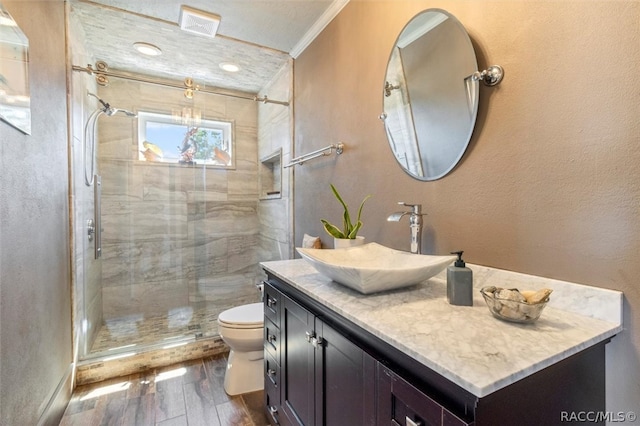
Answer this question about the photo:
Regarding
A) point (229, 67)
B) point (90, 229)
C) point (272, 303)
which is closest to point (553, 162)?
point (272, 303)

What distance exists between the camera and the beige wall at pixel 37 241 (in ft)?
3.59

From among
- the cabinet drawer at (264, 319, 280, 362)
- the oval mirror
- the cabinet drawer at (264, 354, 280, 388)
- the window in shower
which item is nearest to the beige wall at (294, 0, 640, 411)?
the oval mirror

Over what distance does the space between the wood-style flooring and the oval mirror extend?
160 cm

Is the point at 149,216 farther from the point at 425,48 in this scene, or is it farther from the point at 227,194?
the point at 425,48

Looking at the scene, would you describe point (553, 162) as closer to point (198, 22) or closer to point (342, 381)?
point (342, 381)

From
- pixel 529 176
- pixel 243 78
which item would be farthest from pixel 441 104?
pixel 243 78

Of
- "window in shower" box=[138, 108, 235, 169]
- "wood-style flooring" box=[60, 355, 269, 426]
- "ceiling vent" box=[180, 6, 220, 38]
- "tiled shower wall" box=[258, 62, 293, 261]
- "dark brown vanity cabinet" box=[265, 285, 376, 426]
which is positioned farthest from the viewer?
"window in shower" box=[138, 108, 235, 169]

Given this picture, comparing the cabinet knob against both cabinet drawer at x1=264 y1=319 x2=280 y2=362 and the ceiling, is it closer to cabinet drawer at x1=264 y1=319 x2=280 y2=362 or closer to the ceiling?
cabinet drawer at x1=264 y1=319 x2=280 y2=362

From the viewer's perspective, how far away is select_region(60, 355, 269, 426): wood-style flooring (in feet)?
5.16

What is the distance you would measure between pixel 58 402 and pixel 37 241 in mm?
918

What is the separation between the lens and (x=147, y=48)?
2.33m

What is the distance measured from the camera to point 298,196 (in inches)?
95.7

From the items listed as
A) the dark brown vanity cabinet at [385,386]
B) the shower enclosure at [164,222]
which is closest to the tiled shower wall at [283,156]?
the shower enclosure at [164,222]

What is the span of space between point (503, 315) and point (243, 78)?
2.96m
